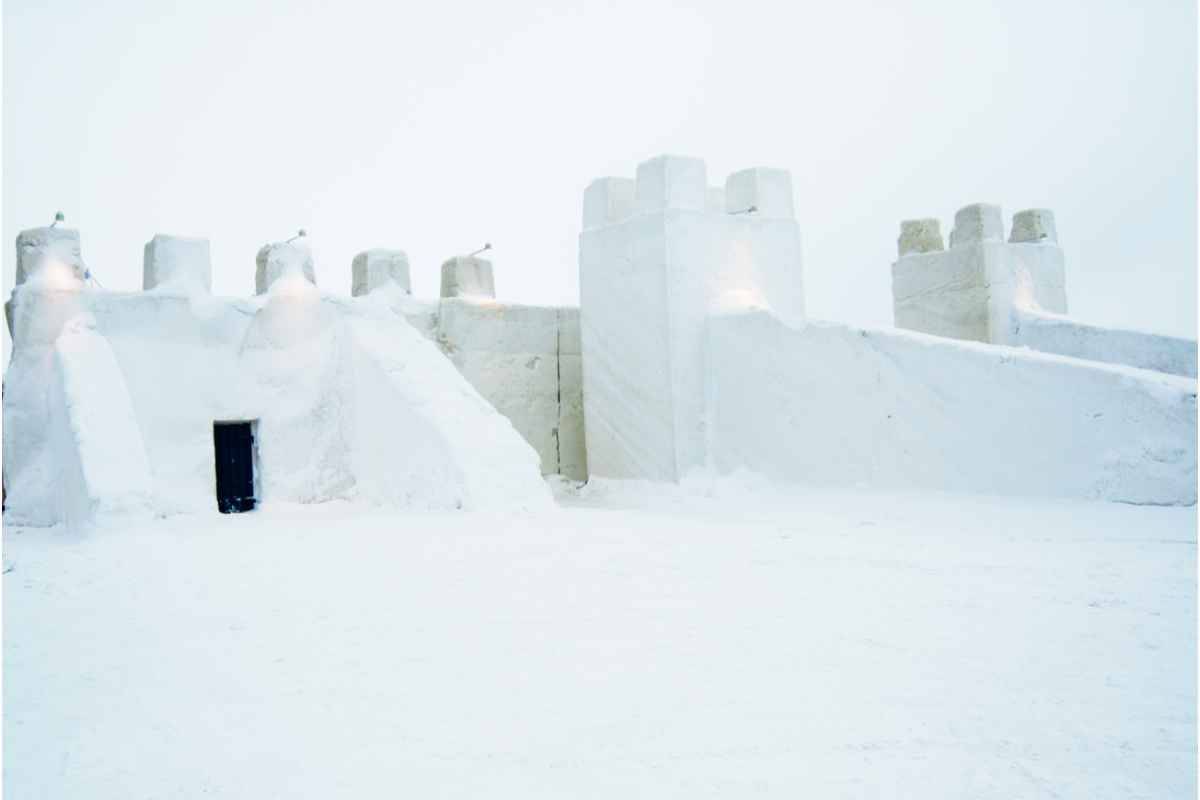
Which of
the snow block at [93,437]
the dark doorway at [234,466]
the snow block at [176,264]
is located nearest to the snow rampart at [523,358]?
the snow block at [176,264]

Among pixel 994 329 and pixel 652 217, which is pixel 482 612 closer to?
pixel 652 217

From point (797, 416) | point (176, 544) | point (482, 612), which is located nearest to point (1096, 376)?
point (797, 416)

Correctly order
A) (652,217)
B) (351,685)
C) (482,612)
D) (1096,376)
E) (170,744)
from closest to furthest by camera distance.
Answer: (170,744)
(351,685)
(482,612)
(1096,376)
(652,217)

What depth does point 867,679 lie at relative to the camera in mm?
3080

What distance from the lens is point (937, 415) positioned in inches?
303

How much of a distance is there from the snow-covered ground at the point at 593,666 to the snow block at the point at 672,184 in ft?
15.9

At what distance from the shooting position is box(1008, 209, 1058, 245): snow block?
42.5 feet

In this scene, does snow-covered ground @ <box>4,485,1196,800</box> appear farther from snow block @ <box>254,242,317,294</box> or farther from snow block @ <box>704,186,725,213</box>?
snow block @ <box>704,186,725,213</box>

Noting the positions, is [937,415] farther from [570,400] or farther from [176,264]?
[176,264]

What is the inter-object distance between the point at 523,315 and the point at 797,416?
375cm

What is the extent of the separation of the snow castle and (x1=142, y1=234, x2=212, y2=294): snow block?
0.02 m

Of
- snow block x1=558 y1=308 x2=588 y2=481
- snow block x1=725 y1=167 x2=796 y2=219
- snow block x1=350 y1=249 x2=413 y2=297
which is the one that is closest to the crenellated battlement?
snow block x1=725 y1=167 x2=796 y2=219

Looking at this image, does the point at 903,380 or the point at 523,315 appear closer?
the point at 903,380

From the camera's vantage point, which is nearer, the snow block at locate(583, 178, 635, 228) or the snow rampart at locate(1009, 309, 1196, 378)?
the snow rampart at locate(1009, 309, 1196, 378)
